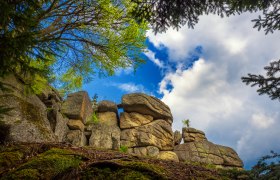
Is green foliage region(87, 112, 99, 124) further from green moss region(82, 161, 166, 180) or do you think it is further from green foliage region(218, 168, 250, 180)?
green moss region(82, 161, 166, 180)

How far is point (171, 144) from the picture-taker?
20.4 metres

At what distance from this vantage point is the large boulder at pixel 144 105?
20.4 m

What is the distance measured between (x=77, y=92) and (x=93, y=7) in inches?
334

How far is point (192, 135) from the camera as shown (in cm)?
2397

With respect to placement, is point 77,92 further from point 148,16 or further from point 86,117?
point 148,16

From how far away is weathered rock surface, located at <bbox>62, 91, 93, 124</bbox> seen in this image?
16308mm

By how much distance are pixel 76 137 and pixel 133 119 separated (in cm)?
617

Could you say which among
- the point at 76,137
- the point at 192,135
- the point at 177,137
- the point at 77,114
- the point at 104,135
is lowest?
the point at 76,137

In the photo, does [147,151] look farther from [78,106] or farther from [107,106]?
[78,106]

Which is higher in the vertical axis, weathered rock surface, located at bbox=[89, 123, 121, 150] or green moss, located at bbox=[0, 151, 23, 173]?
weathered rock surface, located at bbox=[89, 123, 121, 150]

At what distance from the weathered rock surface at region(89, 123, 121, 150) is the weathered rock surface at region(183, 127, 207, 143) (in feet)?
29.3

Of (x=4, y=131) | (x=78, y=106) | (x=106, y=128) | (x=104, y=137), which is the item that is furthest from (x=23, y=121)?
(x=106, y=128)

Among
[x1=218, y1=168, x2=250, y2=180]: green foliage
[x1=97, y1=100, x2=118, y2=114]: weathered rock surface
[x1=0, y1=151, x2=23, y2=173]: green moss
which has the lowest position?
[x1=218, y1=168, x2=250, y2=180]: green foliage

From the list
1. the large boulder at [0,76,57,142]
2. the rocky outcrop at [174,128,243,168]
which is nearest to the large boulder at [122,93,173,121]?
the rocky outcrop at [174,128,243,168]
